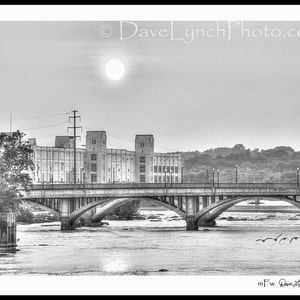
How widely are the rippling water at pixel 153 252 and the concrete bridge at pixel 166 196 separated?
1245 millimetres

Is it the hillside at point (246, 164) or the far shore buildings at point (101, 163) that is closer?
the hillside at point (246, 164)

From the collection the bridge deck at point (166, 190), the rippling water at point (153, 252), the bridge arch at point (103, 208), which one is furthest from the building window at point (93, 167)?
the rippling water at point (153, 252)

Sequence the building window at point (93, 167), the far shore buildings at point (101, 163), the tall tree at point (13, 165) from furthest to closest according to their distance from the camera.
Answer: the building window at point (93, 167) → the far shore buildings at point (101, 163) → the tall tree at point (13, 165)

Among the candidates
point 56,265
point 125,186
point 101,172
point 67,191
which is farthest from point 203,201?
point 56,265

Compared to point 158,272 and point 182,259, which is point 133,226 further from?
point 158,272

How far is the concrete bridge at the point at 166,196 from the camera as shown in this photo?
56.5 m

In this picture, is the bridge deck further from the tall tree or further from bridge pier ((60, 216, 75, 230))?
the tall tree

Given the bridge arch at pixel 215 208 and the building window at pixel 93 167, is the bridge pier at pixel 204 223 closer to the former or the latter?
the bridge arch at pixel 215 208

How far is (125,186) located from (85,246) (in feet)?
45.8

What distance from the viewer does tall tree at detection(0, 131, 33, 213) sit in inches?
1639

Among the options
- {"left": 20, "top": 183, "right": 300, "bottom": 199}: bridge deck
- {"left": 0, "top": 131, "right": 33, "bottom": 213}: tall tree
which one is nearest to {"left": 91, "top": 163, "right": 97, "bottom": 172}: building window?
{"left": 20, "top": 183, "right": 300, "bottom": 199}: bridge deck

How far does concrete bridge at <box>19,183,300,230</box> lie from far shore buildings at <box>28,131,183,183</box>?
10.3ft

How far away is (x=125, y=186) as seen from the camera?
2298 inches

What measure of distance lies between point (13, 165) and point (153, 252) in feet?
25.0
